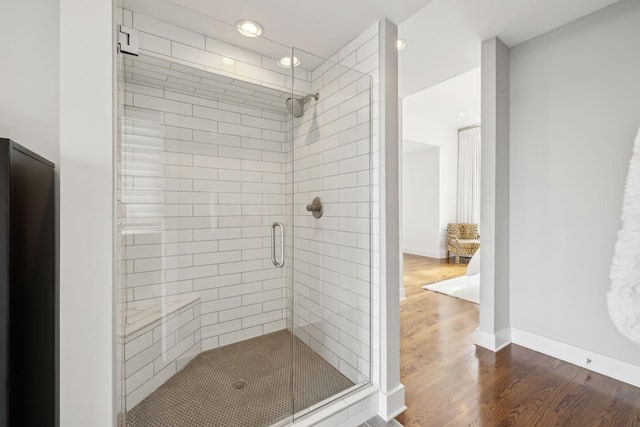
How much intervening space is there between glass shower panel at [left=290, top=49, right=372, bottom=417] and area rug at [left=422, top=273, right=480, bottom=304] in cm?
240

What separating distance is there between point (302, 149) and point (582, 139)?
214cm

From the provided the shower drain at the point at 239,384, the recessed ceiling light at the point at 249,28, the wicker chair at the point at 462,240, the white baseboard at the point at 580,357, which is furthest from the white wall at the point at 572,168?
the wicker chair at the point at 462,240

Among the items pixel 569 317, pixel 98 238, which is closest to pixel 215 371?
pixel 98 238

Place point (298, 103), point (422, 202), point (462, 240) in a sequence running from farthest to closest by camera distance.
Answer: point (422, 202) → point (462, 240) → point (298, 103)

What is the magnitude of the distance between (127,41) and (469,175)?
659cm

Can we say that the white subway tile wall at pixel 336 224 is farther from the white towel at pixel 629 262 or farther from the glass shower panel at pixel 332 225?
the white towel at pixel 629 262

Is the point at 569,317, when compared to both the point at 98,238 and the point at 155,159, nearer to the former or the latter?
the point at 98,238

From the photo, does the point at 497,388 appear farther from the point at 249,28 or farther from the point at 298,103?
the point at 249,28

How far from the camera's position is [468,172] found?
20.4 ft

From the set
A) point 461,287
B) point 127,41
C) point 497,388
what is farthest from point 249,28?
point 461,287

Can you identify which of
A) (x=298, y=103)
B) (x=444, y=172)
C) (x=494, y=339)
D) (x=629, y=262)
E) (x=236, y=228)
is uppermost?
(x=444, y=172)

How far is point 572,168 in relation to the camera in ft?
6.83

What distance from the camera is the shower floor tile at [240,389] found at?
1.44 meters

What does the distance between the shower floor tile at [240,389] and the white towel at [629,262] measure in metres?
1.91
